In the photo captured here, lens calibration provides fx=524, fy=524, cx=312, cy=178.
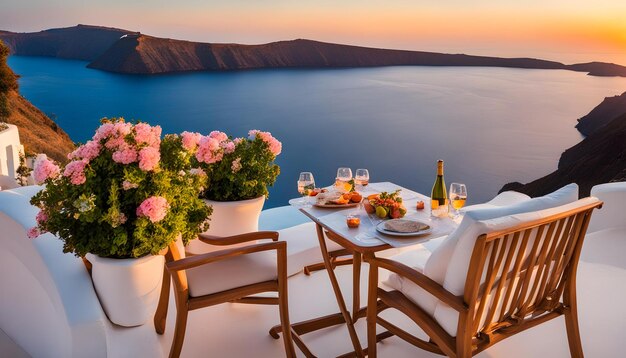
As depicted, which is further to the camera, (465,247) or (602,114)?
(602,114)

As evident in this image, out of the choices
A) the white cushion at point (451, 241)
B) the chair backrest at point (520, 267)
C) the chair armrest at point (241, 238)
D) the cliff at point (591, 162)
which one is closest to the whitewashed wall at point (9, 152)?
the chair armrest at point (241, 238)

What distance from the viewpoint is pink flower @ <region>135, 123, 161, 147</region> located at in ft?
7.73

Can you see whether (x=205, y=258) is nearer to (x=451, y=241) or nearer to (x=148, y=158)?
(x=148, y=158)

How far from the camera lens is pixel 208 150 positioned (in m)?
3.12

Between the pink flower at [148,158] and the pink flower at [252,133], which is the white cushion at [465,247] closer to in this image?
the pink flower at [148,158]

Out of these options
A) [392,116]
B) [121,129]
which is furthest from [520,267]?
[392,116]

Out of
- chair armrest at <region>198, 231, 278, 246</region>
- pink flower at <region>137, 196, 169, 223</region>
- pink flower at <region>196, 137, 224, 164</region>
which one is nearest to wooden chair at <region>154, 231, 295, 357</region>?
chair armrest at <region>198, 231, 278, 246</region>

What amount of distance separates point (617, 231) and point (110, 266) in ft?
12.5

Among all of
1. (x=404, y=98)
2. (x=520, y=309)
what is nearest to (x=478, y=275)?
(x=520, y=309)

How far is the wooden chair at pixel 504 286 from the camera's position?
1.91m

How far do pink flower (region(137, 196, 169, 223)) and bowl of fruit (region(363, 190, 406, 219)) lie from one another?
1.06 metres

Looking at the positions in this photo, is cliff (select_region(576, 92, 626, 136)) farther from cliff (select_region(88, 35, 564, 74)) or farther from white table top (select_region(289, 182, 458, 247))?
white table top (select_region(289, 182, 458, 247))

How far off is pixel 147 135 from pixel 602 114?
17021 mm

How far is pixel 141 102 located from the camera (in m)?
17.5
